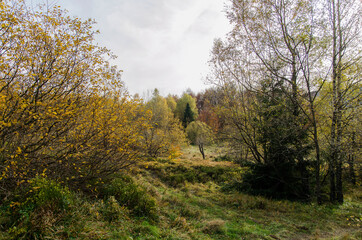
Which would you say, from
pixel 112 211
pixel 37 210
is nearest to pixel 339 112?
pixel 112 211

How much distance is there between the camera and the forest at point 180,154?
13.0ft

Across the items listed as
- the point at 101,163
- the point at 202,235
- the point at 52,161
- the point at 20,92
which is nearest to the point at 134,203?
the point at 101,163

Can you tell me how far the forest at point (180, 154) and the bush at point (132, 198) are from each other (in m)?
0.03

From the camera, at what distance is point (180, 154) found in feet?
26.8

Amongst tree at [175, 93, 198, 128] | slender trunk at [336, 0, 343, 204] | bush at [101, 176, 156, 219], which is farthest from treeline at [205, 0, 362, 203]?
tree at [175, 93, 198, 128]

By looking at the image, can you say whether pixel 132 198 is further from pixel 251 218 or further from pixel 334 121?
pixel 334 121

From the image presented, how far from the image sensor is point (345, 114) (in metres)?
8.44

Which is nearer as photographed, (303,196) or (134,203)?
(134,203)

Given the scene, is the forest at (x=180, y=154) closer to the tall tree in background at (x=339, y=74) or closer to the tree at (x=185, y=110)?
the tall tree in background at (x=339, y=74)

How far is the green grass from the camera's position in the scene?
3762 mm

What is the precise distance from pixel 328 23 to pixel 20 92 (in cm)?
1113

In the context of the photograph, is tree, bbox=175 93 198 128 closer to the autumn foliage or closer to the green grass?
the green grass

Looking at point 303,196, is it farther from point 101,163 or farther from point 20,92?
point 20,92

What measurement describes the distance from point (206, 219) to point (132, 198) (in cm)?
227
